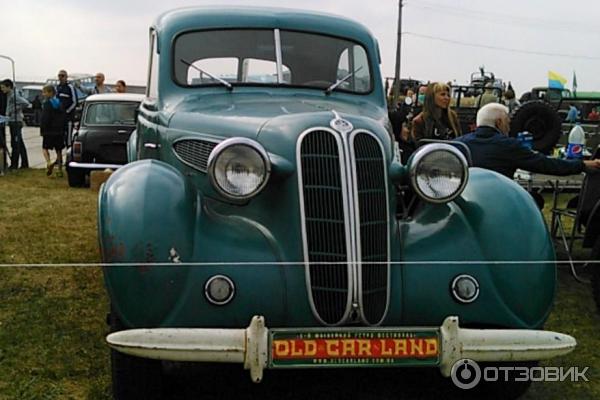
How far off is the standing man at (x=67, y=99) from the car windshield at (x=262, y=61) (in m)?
10.1

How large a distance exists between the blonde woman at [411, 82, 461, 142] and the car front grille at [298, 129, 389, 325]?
3.86 m

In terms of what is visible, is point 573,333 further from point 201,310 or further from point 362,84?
point 201,310

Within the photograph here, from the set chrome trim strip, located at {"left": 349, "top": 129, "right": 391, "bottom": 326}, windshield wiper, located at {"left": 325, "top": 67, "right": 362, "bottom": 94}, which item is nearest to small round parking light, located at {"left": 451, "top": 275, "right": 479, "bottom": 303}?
chrome trim strip, located at {"left": 349, "top": 129, "right": 391, "bottom": 326}

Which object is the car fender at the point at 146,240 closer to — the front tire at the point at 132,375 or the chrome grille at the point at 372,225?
the front tire at the point at 132,375

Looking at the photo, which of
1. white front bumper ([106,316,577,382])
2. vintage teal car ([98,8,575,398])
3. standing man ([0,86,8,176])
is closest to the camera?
white front bumper ([106,316,577,382])

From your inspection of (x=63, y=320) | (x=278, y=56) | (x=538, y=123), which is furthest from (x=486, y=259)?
(x=538, y=123)

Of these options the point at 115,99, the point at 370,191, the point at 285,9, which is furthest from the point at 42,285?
the point at 115,99

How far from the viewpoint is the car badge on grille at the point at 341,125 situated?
3586 mm

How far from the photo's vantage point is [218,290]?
11.3 feet

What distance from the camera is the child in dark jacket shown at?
14125 millimetres

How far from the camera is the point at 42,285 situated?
606cm

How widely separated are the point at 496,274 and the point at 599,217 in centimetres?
240

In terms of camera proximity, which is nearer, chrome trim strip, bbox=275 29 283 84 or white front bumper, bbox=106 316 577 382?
white front bumper, bbox=106 316 577 382

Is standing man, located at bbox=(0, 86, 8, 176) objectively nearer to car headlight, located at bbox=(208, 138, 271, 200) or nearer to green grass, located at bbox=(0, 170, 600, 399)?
green grass, located at bbox=(0, 170, 600, 399)
